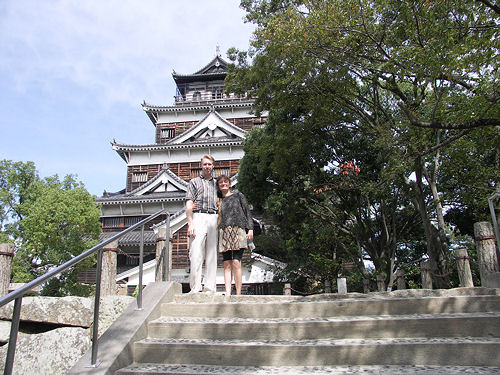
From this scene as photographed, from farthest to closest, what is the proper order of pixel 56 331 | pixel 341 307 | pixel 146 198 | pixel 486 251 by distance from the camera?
1. pixel 146 198
2. pixel 486 251
3. pixel 56 331
4. pixel 341 307

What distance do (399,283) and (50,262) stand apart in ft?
50.7

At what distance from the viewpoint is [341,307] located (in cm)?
335

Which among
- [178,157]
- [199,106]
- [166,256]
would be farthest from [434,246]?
[199,106]

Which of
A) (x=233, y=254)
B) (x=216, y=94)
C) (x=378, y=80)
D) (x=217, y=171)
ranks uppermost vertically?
(x=216, y=94)

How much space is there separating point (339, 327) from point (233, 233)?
1.86m

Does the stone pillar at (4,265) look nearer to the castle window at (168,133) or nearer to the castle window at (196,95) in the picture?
the castle window at (168,133)

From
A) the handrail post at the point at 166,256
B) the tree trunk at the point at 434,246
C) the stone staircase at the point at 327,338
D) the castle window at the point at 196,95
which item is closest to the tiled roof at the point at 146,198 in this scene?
the castle window at the point at 196,95

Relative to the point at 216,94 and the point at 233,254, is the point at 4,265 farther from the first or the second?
the point at 216,94

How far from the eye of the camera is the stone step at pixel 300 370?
94.9 inches

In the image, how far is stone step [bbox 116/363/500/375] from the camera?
241 centimetres

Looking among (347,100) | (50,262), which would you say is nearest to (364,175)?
(347,100)

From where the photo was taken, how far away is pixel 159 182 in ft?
80.8

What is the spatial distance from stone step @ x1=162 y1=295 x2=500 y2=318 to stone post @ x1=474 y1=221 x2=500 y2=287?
206cm

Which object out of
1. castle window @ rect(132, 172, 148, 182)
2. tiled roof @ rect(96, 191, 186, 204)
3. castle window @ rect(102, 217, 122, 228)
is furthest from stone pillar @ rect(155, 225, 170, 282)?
castle window @ rect(132, 172, 148, 182)
